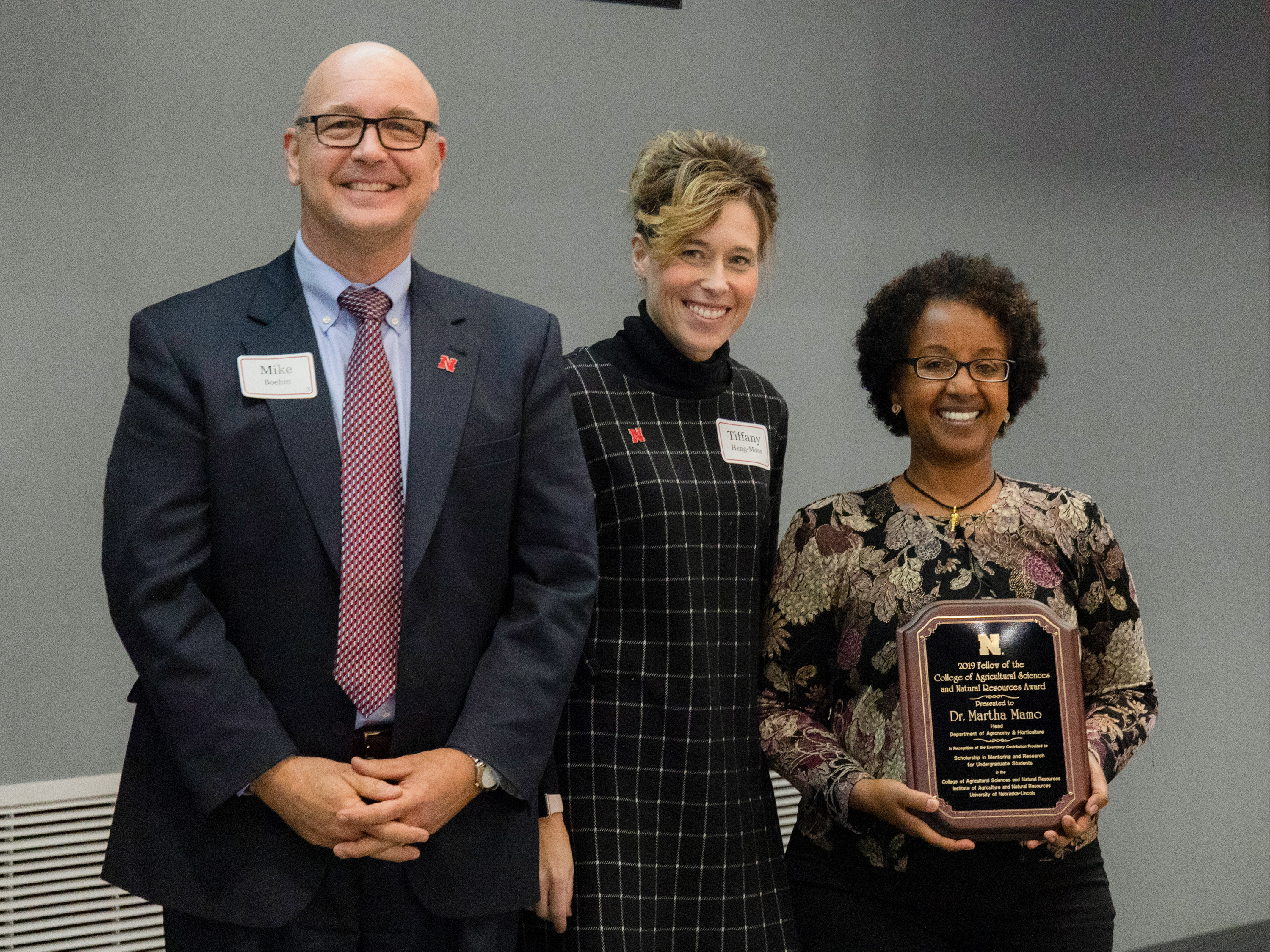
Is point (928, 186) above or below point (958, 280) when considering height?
above

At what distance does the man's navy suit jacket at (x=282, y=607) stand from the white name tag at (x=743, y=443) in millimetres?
456

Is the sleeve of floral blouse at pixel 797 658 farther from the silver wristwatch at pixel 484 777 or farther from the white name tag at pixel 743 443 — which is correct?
the silver wristwatch at pixel 484 777

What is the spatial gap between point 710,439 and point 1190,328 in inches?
107

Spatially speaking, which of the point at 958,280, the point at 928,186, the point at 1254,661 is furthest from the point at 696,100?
the point at 1254,661

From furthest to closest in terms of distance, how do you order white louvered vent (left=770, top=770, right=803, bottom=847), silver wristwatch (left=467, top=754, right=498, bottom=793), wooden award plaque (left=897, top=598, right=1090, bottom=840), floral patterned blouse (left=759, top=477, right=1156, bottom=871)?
white louvered vent (left=770, top=770, right=803, bottom=847) → floral patterned blouse (left=759, top=477, right=1156, bottom=871) → wooden award plaque (left=897, top=598, right=1090, bottom=840) → silver wristwatch (left=467, top=754, right=498, bottom=793)

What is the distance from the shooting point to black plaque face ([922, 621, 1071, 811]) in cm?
190

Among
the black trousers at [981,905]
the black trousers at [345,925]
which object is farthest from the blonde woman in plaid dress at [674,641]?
the black trousers at [345,925]

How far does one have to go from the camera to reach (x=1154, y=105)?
4078 mm

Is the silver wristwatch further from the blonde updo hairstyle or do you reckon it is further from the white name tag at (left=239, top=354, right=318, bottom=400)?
the blonde updo hairstyle

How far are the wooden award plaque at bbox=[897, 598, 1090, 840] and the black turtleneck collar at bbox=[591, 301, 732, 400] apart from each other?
585 mm

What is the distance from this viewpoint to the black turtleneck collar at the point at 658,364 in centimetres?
218

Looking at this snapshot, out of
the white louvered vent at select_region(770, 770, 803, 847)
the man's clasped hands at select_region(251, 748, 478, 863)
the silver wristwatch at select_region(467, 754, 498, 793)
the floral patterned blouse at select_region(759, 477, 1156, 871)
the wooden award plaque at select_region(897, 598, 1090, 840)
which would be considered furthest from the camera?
the white louvered vent at select_region(770, 770, 803, 847)

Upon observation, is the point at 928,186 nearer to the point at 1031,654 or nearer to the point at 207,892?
the point at 1031,654

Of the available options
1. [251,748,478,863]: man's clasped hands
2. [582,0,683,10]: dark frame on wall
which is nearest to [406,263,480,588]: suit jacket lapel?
[251,748,478,863]: man's clasped hands
